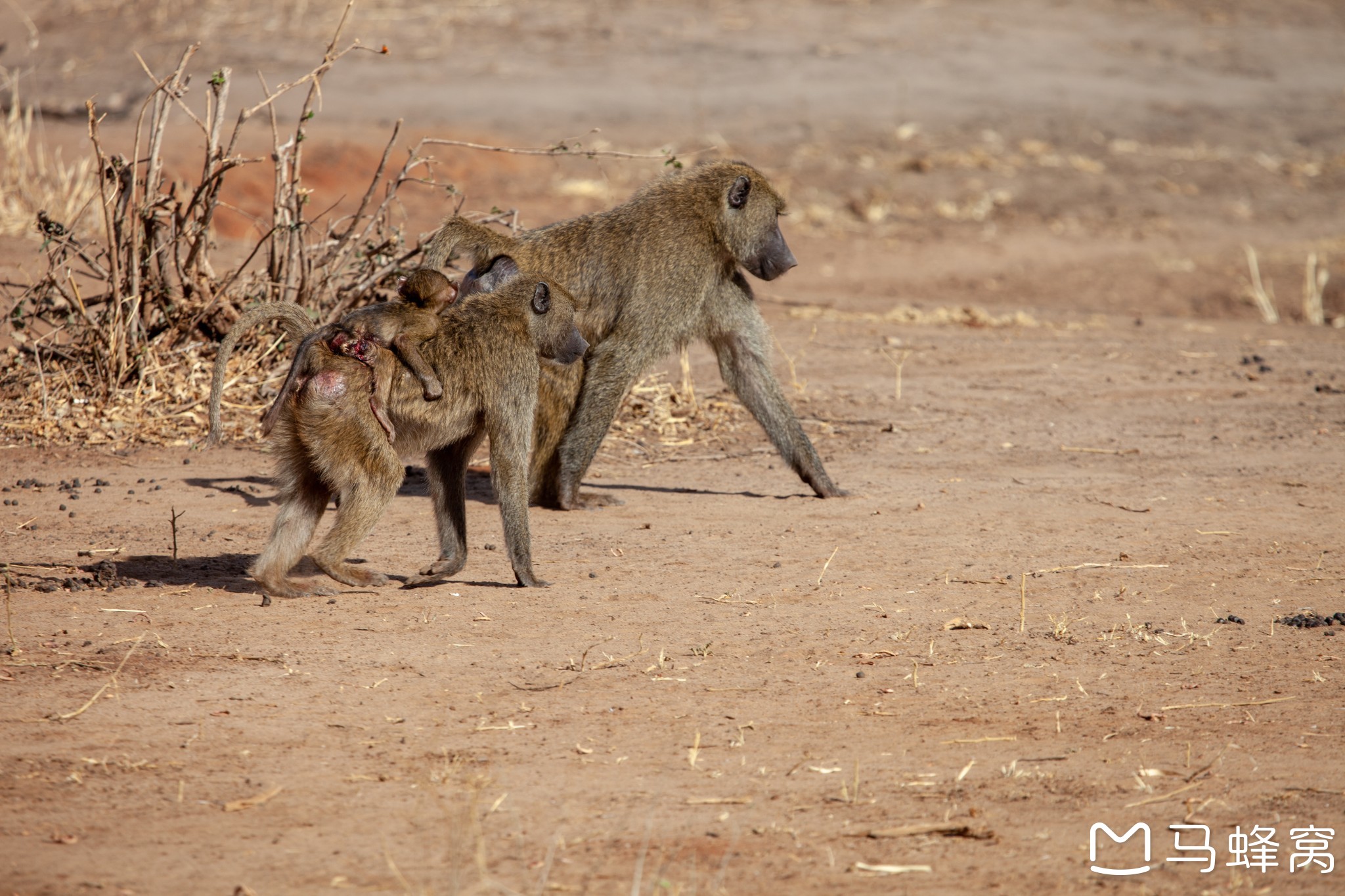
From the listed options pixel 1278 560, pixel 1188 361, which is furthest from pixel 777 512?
pixel 1188 361

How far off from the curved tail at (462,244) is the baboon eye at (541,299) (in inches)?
27.6

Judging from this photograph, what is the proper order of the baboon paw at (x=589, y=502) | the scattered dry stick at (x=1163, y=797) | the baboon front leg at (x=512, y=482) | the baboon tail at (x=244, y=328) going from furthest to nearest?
1. the baboon paw at (x=589, y=502)
2. the baboon front leg at (x=512, y=482)
3. the baboon tail at (x=244, y=328)
4. the scattered dry stick at (x=1163, y=797)

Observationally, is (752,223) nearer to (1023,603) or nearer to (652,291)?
(652,291)

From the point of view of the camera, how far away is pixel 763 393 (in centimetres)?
679

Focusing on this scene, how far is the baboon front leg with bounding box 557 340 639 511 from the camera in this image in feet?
20.9

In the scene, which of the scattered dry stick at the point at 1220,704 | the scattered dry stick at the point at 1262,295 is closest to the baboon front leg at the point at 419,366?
the scattered dry stick at the point at 1220,704

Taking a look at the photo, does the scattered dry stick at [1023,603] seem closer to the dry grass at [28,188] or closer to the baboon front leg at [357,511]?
the baboon front leg at [357,511]

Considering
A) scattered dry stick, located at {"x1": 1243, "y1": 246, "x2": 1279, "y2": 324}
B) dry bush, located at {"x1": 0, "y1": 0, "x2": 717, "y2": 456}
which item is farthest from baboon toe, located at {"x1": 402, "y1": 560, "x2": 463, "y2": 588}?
scattered dry stick, located at {"x1": 1243, "y1": 246, "x2": 1279, "y2": 324}

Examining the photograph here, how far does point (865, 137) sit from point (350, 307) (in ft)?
33.4

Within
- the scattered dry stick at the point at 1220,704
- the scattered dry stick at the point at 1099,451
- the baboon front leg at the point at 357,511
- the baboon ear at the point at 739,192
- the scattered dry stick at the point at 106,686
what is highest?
the baboon ear at the point at 739,192

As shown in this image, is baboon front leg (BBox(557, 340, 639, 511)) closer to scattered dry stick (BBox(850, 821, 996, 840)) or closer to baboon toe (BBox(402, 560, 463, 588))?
baboon toe (BBox(402, 560, 463, 588))

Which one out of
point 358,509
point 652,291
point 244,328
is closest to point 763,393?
point 652,291

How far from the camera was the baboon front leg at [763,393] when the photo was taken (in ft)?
22.1

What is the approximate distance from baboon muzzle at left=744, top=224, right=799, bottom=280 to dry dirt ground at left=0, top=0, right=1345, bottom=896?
1117mm
